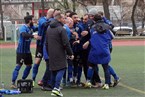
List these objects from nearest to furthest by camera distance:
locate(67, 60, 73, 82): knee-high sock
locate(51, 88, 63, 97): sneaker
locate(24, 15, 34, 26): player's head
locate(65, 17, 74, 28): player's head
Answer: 1. locate(51, 88, 63, 97): sneaker
2. locate(65, 17, 74, 28): player's head
3. locate(24, 15, 34, 26): player's head
4. locate(67, 60, 73, 82): knee-high sock

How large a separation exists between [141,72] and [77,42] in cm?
457

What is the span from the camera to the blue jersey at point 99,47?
38.2 feet

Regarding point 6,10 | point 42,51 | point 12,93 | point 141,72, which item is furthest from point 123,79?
point 6,10

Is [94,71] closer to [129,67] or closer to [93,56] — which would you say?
[93,56]

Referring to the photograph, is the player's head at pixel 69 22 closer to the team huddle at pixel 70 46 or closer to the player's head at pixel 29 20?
the team huddle at pixel 70 46

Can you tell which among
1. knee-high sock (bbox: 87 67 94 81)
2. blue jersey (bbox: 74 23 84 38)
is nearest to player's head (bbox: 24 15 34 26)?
blue jersey (bbox: 74 23 84 38)

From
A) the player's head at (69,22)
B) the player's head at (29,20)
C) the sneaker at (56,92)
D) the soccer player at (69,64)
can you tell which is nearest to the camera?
the sneaker at (56,92)

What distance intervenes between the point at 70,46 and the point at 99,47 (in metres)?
0.94

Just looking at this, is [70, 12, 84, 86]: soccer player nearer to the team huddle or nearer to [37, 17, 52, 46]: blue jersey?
the team huddle

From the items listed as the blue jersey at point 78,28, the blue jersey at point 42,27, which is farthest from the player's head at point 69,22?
the blue jersey at point 42,27

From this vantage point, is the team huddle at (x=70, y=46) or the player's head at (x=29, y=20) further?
the player's head at (x=29, y=20)

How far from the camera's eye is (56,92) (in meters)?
10.4

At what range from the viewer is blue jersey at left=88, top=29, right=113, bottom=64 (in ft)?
38.2

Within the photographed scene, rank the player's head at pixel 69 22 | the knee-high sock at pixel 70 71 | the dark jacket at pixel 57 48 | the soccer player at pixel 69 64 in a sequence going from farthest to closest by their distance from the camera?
the knee-high sock at pixel 70 71
the player's head at pixel 69 22
the soccer player at pixel 69 64
the dark jacket at pixel 57 48
